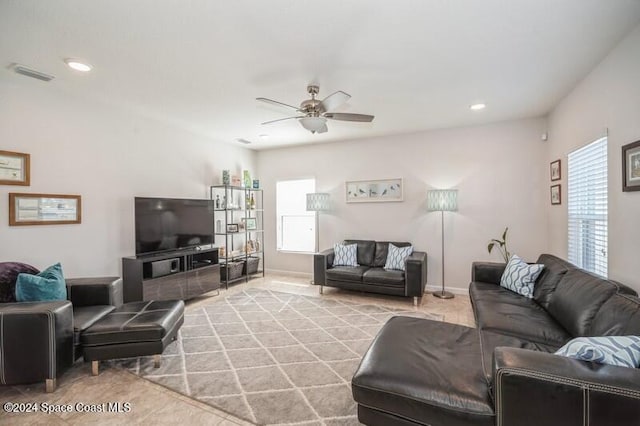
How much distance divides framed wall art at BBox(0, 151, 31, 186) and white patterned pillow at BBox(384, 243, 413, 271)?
Result: 462 cm

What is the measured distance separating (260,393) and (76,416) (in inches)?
47.7

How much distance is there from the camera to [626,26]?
6.88 feet

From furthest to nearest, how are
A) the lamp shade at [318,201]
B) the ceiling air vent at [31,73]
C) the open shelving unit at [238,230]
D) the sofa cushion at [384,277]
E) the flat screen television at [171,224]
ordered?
the lamp shade at [318,201] → the open shelving unit at [238,230] → the sofa cushion at [384,277] → the flat screen television at [171,224] → the ceiling air vent at [31,73]

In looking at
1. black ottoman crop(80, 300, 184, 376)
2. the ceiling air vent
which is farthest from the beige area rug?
the ceiling air vent

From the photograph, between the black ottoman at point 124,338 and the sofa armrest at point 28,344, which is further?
the black ottoman at point 124,338

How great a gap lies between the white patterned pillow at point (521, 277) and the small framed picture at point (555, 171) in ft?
4.51

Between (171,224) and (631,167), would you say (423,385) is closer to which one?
(631,167)

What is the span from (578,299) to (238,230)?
481 cm

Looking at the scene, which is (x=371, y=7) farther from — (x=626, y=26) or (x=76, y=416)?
(x=76, y=416)

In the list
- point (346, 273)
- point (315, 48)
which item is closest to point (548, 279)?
point (346, 273)

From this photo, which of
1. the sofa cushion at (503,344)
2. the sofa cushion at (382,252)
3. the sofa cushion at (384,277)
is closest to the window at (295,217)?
the sofa cushion at (382,252)

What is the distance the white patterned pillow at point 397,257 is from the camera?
446 centimetres

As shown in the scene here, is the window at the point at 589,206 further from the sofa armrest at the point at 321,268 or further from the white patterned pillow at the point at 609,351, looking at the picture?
the sofa armrest at the point at 321,268

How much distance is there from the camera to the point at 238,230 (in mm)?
5398
